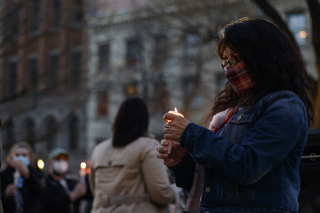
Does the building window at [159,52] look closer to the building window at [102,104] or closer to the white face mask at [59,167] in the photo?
the building window at [102,104]

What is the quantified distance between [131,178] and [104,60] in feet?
74.9

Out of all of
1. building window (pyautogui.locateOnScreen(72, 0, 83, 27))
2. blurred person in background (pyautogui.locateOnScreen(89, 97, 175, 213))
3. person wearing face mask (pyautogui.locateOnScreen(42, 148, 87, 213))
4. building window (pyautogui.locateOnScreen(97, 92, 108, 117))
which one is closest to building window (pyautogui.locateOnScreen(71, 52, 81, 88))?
building window (pyautogui.locateOnScreen(72, 0, 83, 27))

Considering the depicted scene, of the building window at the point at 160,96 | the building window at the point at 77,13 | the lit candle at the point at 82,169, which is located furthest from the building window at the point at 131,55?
the lit candle at the point at 82,169

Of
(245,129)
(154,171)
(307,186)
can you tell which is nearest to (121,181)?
(154,171)

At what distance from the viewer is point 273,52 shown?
6.74 feet

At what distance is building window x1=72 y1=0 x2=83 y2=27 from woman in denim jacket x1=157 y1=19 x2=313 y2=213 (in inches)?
399

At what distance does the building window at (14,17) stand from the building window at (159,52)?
9.48m

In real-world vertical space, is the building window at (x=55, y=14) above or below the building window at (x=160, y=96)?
above

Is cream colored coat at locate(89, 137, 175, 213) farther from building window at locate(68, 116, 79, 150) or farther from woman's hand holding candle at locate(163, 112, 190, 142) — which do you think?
building window at locate(68, 116, 79, 150)

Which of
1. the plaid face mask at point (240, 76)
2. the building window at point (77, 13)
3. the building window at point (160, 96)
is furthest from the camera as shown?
the building window at point (160, 96)

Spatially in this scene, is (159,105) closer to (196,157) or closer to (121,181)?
(121,181)

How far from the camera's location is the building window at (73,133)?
3092cm

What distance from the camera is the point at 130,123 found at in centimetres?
406

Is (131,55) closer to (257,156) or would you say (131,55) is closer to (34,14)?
(34,14)
